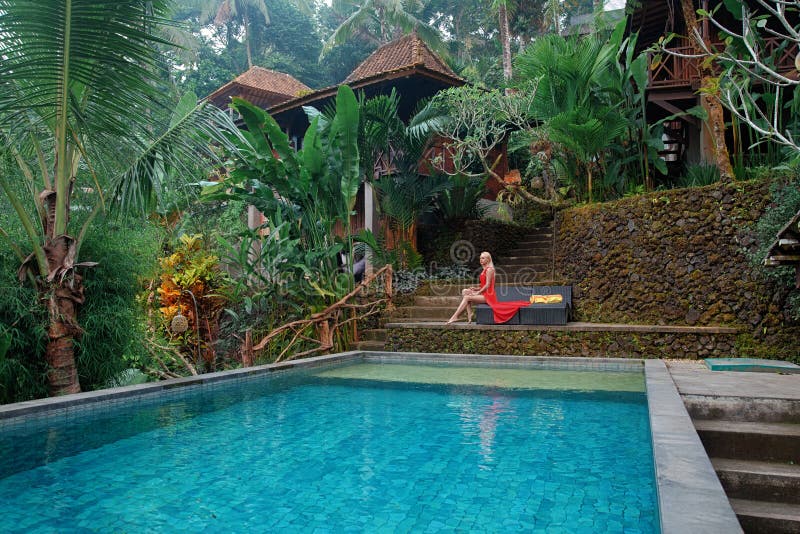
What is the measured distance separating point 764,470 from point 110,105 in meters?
5.45

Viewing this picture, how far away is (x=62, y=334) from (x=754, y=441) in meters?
5.42

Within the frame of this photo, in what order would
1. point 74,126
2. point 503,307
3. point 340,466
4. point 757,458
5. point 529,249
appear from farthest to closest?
point 529,249
point 503,307
point 74,126
point 340,466
point 757,458

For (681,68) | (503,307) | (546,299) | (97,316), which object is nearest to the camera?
(97,316)

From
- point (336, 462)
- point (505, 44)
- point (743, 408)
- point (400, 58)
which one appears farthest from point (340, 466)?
point (505, 44)

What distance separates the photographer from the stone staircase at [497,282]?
11.1 metres

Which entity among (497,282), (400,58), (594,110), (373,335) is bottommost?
(373,335)

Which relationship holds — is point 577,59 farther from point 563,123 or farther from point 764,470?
point 764,470

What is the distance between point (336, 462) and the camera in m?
3.87

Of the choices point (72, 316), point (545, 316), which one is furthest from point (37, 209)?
point (545, 316)

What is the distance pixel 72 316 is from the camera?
17.2 ft

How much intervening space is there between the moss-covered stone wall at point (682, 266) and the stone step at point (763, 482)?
18.1ft

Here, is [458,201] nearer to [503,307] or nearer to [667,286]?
[503,307]

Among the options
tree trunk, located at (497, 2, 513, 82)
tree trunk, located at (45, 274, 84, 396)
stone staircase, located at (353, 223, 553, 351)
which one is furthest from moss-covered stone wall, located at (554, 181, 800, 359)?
tree trunk, located at (497, 2, 513, 82)

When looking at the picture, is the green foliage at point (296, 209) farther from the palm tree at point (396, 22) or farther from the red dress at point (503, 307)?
the palm tree at point (396, 22)
